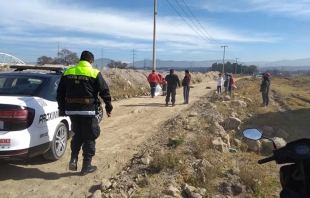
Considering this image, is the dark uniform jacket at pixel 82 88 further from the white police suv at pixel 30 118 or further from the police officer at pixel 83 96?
the white police suv at pixel 30 118

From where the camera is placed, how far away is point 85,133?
479 centimetres

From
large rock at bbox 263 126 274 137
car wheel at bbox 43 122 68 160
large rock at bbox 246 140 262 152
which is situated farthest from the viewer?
large rock at bbox 263 126 274 137

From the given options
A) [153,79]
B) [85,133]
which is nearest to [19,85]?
[85,133]

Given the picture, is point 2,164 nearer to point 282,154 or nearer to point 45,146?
point 45,146

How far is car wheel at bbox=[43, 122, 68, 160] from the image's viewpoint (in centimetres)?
528

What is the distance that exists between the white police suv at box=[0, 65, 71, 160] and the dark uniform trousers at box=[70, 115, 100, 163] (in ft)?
1.62

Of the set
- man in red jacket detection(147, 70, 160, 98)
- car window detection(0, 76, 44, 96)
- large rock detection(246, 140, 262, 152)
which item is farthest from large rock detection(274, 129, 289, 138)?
man in red jacket detection(147, 70, 160, 98)

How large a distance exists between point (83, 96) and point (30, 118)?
0.87 metres

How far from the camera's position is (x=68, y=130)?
19.4ft

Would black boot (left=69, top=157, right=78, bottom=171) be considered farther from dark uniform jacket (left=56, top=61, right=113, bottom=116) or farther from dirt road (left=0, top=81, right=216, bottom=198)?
dark uniform jacket (left=56, top=61, right=113, bottom=116)

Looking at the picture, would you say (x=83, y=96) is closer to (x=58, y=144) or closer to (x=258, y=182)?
(x=58, y=144)

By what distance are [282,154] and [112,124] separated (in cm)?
729

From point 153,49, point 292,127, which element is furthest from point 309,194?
point 153,49

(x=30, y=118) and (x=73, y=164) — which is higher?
(x=30, y=118)
